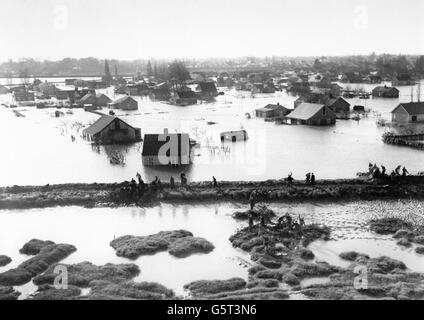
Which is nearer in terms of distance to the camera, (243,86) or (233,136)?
(233,136)

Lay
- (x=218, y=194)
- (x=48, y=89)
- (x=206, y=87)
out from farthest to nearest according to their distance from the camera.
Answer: (x=48, y=89), (x=206, y=87), (x=218, y=194)

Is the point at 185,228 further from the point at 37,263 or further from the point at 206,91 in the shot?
the point at 206,91

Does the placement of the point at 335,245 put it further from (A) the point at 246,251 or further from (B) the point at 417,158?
(B) the point at 417,158

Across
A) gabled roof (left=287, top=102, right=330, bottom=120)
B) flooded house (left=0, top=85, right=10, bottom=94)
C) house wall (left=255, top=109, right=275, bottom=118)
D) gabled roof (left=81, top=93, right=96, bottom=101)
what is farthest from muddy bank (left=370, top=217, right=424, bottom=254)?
flooded house (left=0, top=85, right=10, bottom=94)

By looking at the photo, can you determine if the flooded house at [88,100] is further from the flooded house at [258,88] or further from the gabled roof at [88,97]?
the flooded house at [258,88]

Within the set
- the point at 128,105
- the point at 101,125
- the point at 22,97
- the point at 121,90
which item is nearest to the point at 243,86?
the point at 121,90

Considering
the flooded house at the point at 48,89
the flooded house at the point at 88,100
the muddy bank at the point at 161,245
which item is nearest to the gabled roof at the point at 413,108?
the muddy bank at the point at 161,245
